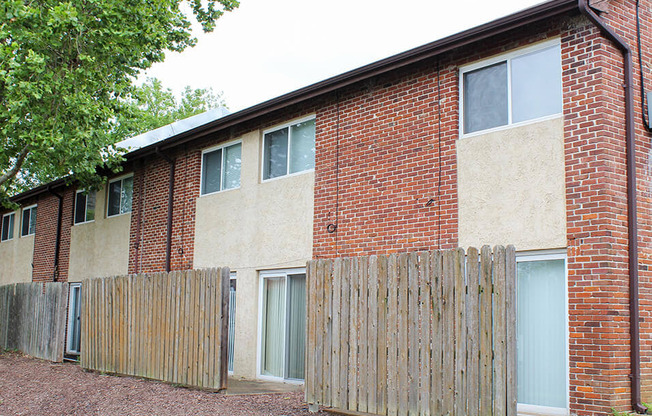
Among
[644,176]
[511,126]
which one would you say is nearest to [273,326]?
[511,126]

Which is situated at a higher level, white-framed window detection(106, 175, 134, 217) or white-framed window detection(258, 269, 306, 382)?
white-framed window detection(106, 175, 134, 217)

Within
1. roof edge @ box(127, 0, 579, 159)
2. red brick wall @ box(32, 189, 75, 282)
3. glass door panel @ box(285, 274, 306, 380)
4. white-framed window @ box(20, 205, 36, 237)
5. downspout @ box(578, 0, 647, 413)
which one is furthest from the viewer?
white-framed window @ box(20, 205, 36, 237)

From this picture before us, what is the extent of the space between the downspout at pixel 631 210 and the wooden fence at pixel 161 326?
5.68 metres

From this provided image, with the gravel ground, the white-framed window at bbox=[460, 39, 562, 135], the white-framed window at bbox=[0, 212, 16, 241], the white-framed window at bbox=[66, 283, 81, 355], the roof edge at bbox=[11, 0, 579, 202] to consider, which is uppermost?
the roof edge at bbox=[11, 0, 579, 202]

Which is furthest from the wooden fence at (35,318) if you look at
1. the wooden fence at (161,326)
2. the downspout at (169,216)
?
the downspout at (169,216)

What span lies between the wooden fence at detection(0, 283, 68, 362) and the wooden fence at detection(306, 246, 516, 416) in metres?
8.79

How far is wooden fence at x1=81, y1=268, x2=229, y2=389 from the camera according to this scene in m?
10.6

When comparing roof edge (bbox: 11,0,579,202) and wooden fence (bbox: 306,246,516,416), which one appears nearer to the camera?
wooden fence (bbox: 306,246,516,416)

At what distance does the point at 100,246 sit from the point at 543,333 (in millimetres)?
12841

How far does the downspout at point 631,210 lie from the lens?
787 centimetres

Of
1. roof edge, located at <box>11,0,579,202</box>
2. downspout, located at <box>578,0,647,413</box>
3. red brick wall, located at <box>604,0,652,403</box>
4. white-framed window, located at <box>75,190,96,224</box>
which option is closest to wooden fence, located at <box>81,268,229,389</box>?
roof edge, located at <box>11,0,579,202</box>

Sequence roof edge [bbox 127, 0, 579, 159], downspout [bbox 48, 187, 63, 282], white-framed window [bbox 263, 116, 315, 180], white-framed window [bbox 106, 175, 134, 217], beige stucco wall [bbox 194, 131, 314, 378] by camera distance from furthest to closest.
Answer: downspout [bbox 48, 187, 63, 282]
white-framed window [bbox 106, 175, 134, 217]
white-framed window [bbox 263, 116, 315, 180]
beige stucco wall [bbox 194, 131, 314, 378]
roof edge [bbox 127, 0, 579, 159]

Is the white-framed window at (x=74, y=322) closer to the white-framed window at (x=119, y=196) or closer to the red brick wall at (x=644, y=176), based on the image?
the white-framed window at (x=119, y=196)

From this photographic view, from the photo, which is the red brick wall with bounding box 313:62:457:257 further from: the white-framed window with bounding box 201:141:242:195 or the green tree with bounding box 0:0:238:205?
the green tree with bounding box 0:0:238:205
